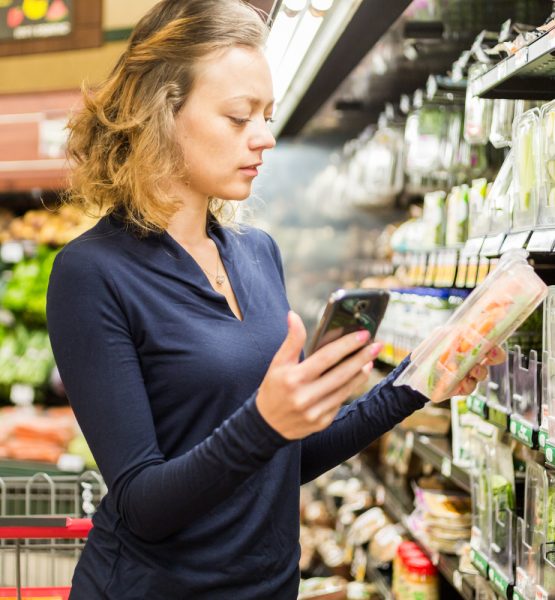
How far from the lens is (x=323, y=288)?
6.83 meters

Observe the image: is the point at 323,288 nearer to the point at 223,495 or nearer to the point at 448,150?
the point at 448,150

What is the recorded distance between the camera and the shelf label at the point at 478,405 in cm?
235

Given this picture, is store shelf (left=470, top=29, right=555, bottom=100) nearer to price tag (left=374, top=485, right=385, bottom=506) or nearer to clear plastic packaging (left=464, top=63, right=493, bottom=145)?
clear plastic packaging (left=464, top=63, right=493, bottom=145)

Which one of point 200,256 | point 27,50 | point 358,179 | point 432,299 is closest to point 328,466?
point 200,256

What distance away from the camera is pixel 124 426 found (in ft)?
4.46

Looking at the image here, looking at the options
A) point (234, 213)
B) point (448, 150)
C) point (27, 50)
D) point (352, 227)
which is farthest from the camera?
point (352, 227)

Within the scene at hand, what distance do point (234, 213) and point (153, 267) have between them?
0.43 metres

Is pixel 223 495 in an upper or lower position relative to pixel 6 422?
upper

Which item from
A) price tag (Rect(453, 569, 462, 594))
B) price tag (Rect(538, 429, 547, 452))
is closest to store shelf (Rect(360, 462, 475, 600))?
price tag (Rect(453, 569, 462, 594))

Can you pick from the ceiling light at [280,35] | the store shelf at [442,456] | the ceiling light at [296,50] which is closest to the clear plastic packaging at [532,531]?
the store shelf at [442,456]

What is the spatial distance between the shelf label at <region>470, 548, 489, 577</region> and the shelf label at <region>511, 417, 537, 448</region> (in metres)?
0.49

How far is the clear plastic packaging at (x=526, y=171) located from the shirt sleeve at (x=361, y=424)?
0.58m

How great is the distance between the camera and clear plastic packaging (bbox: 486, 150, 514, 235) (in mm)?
2205

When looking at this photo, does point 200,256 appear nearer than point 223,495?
No
